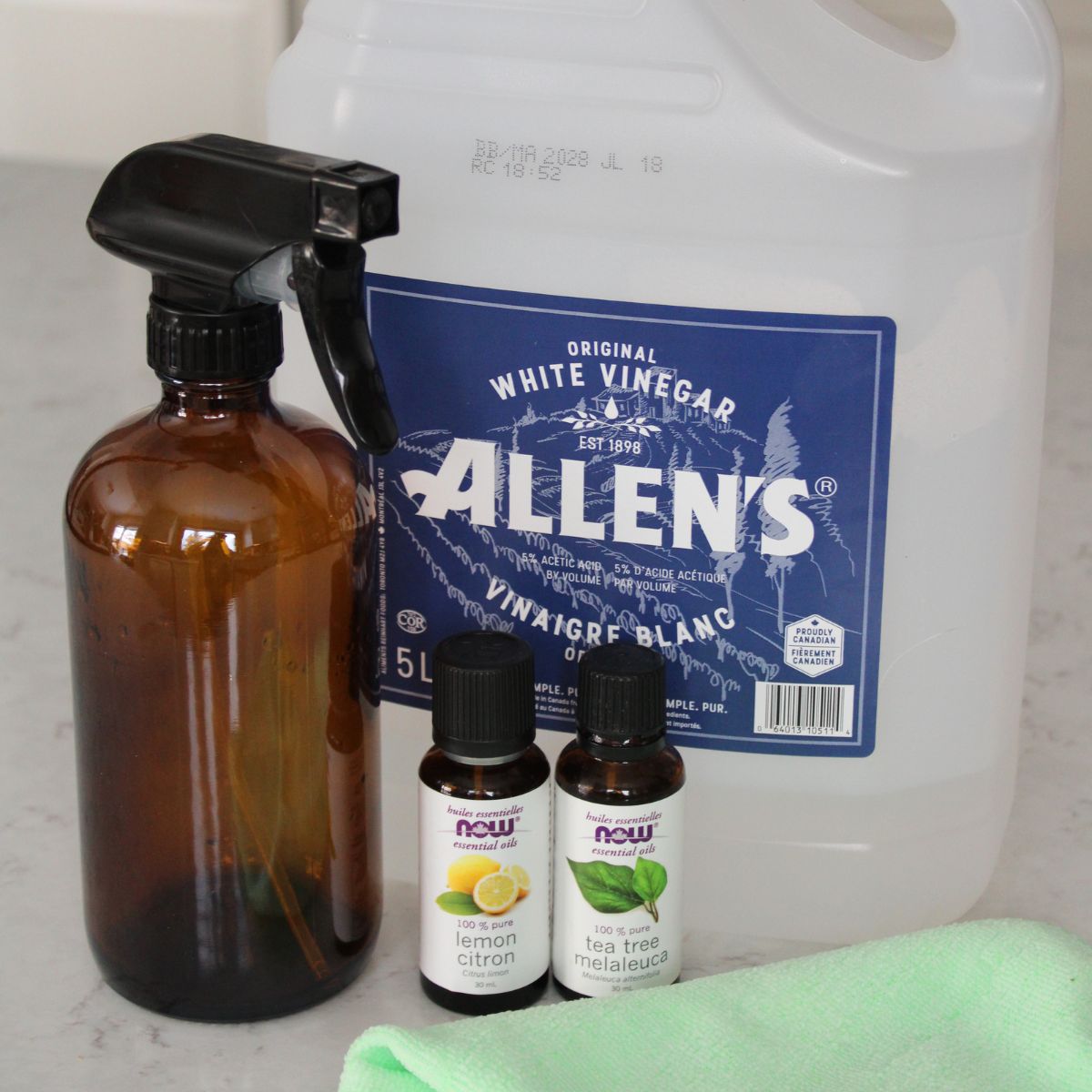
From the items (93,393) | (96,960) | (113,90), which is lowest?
(96,960)

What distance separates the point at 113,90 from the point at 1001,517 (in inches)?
30.8

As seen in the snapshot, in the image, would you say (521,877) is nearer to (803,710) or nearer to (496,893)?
(496,893)

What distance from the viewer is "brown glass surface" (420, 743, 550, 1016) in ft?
1.98

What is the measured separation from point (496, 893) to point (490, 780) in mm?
41

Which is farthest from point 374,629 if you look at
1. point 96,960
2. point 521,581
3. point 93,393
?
point 93,393

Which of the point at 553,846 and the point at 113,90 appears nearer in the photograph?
the point at 553,846

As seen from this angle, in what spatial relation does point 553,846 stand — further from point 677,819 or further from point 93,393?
point 93,393

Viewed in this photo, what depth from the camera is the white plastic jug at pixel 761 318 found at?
607 mm

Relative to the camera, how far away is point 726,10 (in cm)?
61

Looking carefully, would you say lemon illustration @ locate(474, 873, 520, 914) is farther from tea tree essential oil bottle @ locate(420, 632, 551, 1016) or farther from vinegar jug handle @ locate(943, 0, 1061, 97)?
vinegar jug handle @ locate(943, 0, 1061, 97)

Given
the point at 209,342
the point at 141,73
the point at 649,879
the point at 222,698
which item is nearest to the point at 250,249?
the point at 209,342

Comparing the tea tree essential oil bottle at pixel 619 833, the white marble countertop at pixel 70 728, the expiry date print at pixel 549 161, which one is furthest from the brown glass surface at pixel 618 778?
the expiry date print at pixel 549 161

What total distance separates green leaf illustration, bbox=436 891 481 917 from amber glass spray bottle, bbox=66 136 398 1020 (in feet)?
0.16

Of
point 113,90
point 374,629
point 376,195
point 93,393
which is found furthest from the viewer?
point 113,90
